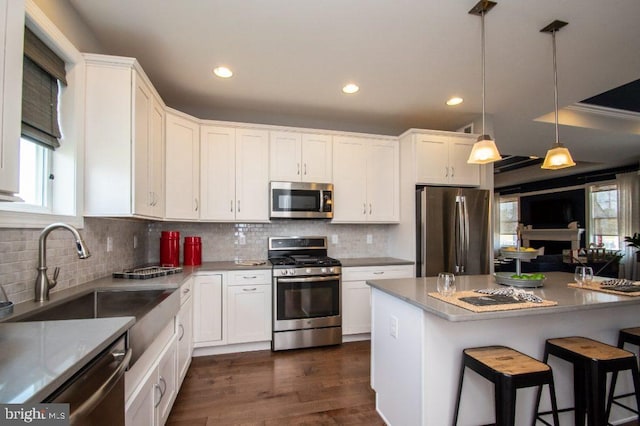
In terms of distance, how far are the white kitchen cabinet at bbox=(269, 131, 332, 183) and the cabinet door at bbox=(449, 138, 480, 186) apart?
1.48m

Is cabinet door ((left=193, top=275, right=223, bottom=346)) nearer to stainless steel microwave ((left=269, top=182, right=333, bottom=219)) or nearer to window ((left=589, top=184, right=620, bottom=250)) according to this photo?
stainless steel microwave ((left=269, top=182, right=333, bottom=219))

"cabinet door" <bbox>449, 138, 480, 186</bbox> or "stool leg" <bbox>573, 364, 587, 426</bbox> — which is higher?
"cabinet door" <bbox>449, 138, 480, 186</bbox>

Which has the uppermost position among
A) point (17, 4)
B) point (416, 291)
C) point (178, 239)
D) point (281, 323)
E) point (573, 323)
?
point (17, 4)

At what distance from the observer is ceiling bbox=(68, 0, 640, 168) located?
6.29 ft

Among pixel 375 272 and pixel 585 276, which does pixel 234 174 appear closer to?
pixel 375 272

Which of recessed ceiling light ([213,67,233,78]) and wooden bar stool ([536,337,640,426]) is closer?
wooden bar stool ([536,337,640,426])

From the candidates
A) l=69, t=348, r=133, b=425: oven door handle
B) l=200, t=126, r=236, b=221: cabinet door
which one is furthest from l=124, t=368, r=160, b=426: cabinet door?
l=200, t=126, r=236, b=221: cabinet door

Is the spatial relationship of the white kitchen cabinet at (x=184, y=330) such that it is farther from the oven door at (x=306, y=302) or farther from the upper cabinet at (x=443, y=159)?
the upper cabinet at (x=443, y=159)

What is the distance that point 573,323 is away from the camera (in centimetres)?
187

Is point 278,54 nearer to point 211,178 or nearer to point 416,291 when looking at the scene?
point 211,178

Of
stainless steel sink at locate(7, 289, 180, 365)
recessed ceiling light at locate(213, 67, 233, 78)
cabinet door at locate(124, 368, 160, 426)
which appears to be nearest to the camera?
cabinet door at locate(124, 368, 160, 426)

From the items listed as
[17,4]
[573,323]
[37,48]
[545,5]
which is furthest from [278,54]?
[573,323]

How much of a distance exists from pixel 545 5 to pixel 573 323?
79.1 inches

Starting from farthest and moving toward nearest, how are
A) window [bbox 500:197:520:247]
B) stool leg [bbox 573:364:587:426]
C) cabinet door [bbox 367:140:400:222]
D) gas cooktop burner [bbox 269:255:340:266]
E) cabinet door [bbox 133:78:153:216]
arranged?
window [bbox 500:197:520:247], cabinet door [bbox 367:140:400:222], gas cooktop burner [bbox 269:255:340:266], cabinet door [bbox 133:78:153:216], stool leg [bbox 573:364:587:426]
